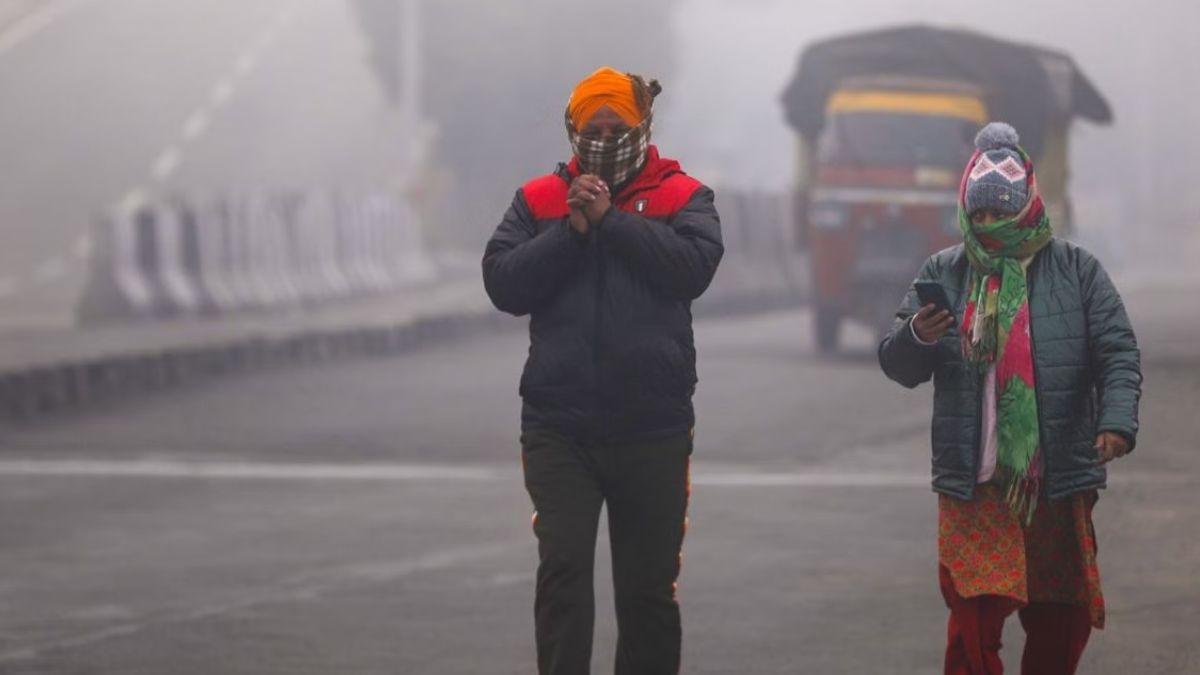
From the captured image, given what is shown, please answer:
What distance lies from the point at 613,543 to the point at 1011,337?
105 cm

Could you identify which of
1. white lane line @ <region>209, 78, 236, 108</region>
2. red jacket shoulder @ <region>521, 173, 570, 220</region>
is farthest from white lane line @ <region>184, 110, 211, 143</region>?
red jacket shoulder @ <region>521, 173, 570, 220</region>

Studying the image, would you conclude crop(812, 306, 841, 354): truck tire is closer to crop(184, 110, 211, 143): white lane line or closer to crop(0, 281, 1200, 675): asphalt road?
crop(0, 281, 1200, 675): asphalt road

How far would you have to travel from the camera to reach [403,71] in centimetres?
4294

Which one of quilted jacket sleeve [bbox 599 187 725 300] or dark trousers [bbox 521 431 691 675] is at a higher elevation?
quilted jacket sleeve [bbox 599 187 725 300]

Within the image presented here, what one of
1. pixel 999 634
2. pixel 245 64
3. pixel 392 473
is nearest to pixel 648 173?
pixel 999 634

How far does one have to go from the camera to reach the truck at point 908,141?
22.0 meters

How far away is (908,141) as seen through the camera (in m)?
22.7

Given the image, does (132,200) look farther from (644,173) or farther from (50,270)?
(644,173)

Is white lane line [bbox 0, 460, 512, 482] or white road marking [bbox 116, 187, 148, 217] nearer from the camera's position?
white lane line [bbox 0, 460, 512, 482]

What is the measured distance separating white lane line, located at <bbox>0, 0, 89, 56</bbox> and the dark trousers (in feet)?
198

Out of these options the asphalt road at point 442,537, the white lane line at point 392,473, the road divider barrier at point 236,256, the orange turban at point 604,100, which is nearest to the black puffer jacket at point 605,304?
the orange turban at point 604,100

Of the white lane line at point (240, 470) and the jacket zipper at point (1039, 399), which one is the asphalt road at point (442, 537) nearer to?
the white lane line at point (240, 470)

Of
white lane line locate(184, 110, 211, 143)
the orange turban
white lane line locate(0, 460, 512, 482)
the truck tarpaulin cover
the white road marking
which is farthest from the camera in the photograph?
white lane line locate(184, 110, 211, 143)

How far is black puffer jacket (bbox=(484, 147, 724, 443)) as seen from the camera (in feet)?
20.8
